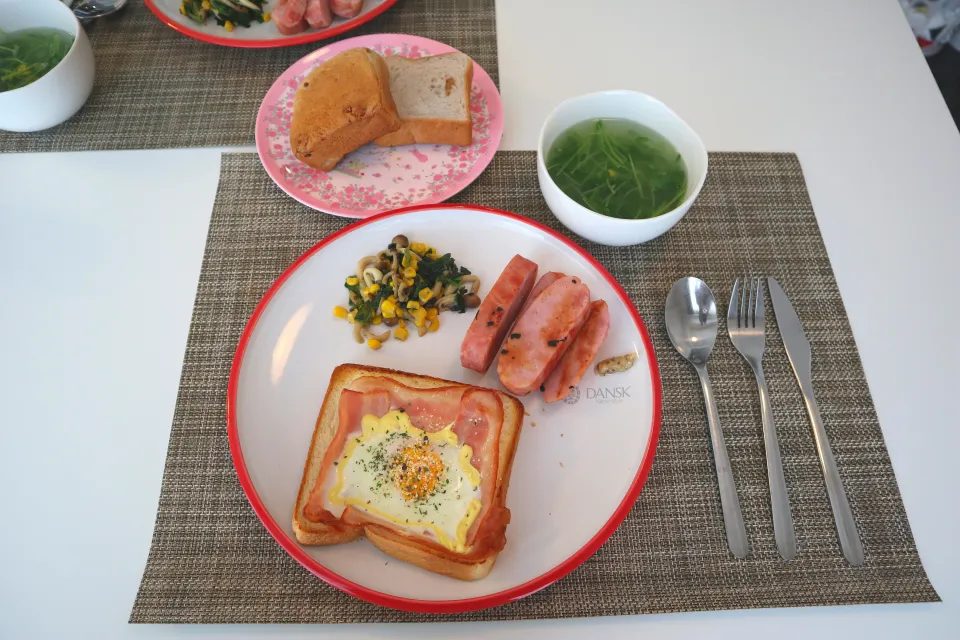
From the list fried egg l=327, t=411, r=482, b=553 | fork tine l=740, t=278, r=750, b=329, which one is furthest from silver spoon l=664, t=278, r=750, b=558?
fried egg l=327, t=411, r=482, b=553

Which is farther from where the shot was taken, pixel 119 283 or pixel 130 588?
pixel 119 283

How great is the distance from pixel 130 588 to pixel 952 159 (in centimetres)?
348

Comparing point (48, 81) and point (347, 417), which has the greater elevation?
point (48, 81)

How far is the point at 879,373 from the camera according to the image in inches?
81.2

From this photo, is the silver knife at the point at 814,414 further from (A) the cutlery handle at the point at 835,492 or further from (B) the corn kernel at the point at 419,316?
(B) the corn kernel at the point at 419,316

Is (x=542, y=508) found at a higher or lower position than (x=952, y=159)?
lower

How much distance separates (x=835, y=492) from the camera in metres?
1.81

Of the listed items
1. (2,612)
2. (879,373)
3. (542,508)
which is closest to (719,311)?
(879,373)

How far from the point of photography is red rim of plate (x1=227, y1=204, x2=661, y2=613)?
1536mm

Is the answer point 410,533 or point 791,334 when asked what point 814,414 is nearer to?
point 791,334

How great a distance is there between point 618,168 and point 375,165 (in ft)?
3.14

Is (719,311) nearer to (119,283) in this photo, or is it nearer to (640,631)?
(640,631)

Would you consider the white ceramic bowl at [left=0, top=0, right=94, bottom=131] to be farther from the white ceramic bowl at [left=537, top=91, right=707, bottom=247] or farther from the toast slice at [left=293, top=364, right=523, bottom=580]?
the white ceramic bowl at [left=537, top=91, right=707, bottom=247]

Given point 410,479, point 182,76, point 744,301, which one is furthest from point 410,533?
point 182,76
